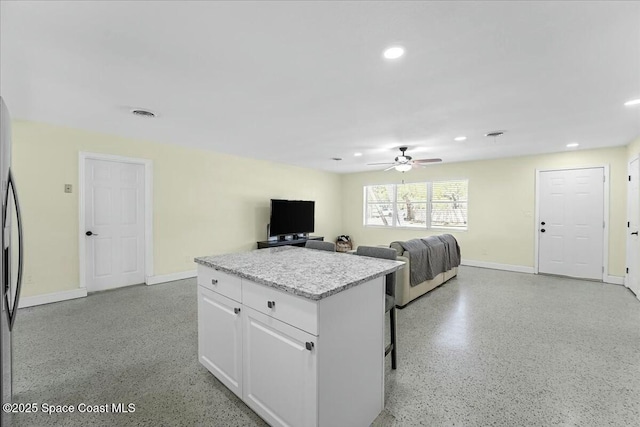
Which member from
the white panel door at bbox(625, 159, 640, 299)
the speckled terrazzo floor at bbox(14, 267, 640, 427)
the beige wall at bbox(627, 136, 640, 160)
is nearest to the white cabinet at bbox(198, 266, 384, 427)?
the speckled terrazzo floor at bbox(14, 267, 640, 427)

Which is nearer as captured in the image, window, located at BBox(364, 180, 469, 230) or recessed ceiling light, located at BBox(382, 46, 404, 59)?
recessed ceiling light, located at BBox(382, 46, 404, 59)

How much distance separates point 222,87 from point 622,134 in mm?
5424

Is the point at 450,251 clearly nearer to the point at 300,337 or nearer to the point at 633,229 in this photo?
the point at 633,229

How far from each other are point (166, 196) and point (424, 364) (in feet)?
14.9

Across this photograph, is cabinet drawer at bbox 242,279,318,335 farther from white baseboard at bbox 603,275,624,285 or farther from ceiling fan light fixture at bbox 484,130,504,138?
white baseboard at bbox 603,275,624,285

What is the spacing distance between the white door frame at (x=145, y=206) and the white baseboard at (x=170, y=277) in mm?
60

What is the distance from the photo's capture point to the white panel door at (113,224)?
4.09m

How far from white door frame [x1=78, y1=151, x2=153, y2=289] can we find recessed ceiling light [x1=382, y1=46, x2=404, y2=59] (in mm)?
4158

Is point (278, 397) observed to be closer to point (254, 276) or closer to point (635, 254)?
point (254, 276)

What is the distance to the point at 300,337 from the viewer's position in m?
1.41

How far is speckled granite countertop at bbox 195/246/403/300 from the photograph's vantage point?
4.72ft

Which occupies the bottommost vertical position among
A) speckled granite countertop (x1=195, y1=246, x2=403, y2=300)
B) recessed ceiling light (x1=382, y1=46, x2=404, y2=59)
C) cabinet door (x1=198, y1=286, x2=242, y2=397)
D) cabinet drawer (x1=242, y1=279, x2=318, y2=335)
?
cabinet door (x1=198, y1=286, x2=242, y2=397)

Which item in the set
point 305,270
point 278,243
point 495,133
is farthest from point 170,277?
point 495,133

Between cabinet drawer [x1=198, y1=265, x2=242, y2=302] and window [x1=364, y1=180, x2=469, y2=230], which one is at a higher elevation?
window [x1=364, y1=180, x2=469, y2=230]
